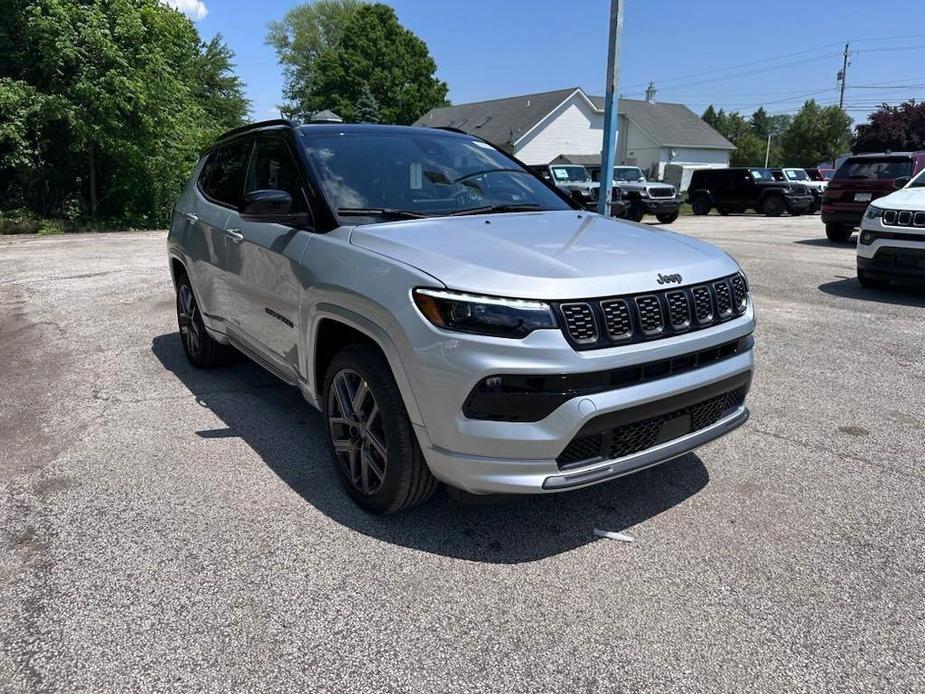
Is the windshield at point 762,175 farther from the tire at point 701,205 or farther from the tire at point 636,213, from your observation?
the tire at point 636,213

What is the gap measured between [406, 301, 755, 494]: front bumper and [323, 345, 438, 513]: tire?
0.50 feet

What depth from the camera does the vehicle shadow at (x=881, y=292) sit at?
324 inches

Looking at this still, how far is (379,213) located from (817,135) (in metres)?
67.6

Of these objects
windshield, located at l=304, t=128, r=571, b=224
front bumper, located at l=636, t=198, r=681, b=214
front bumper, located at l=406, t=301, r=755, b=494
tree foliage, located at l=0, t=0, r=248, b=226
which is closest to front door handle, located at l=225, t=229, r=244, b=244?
windshield, located at l=304, t=128, r=571, b=224

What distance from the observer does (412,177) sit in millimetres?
3688

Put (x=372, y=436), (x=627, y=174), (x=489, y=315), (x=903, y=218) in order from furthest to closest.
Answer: (x=627, y=174)
(x=903, y=218)
(x=372, y=436)
(x=489, y=315)

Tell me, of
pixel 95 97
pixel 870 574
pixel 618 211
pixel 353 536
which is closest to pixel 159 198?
pixel 95 97

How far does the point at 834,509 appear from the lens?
3.21 meters

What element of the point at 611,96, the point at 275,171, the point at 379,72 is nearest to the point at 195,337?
the point at 275,171

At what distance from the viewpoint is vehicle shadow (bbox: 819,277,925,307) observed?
823 centimetres

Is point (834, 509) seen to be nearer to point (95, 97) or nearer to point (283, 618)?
point (283, 618)

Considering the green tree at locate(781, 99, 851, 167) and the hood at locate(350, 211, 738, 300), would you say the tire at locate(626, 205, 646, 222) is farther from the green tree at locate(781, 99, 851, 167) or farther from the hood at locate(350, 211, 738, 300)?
the green tree at locate(781, 99, 851, 167)

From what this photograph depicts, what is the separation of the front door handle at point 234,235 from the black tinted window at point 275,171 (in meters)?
0.29

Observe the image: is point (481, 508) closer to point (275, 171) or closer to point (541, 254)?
point (541, 254)
